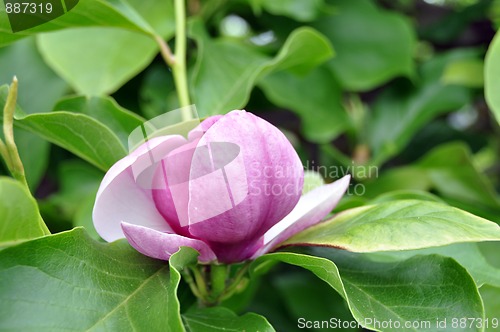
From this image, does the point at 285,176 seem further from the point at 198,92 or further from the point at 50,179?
the point at 50,179

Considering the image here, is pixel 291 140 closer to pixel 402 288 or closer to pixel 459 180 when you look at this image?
pixel 459 180

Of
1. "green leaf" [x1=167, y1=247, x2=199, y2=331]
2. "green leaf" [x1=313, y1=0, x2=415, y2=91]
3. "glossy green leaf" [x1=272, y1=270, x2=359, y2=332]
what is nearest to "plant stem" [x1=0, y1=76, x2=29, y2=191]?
"green leaf" [x1=167, y1=247, x2=199, y2=331]

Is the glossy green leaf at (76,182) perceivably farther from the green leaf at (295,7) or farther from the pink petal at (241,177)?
the pink petal at (241,177)

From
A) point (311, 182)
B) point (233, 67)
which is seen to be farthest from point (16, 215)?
point (233, 67)

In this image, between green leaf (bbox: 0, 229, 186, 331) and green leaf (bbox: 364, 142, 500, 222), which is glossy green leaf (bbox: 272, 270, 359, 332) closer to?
green leaf (bbox: 364, 142, 500, 222)

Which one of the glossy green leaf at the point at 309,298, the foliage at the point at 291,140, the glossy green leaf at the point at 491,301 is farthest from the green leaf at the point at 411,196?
the glossy green leaf at the point at 309,298

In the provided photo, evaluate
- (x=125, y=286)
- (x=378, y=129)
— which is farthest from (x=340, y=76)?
(x=125, y=286)

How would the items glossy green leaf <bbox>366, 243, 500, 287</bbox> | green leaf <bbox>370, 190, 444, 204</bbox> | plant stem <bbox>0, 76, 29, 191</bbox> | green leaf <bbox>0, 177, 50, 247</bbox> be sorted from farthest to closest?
green leaf <bbox>370, 190, 444, 204</bbox>, glossy green leaf <bbox>366, 243, 500, 287</bbox>, plant stem <bbox>0, 76, 29, 191</bbox>, green leaf <bbox>0, 177, 50, 247</bbox>
